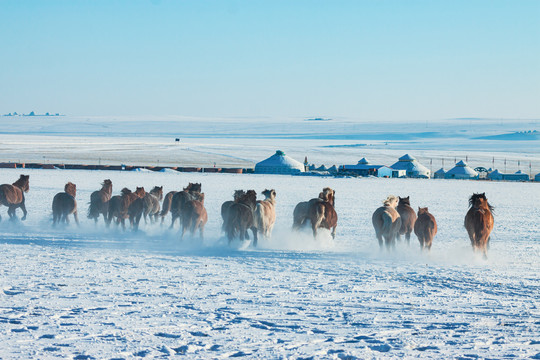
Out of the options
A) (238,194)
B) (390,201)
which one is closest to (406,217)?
(390,201)

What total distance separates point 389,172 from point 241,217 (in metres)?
55.5

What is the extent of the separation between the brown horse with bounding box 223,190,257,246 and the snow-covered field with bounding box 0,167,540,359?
31 cm

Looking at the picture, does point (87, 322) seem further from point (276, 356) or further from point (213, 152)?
point (213, 152)

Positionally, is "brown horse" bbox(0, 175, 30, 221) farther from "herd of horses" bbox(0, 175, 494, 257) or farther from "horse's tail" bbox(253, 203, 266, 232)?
"horse's tail" bbox(253, 203, 266, 232)

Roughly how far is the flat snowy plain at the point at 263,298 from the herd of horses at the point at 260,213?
343 millimetres

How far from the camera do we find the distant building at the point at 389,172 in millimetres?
65500

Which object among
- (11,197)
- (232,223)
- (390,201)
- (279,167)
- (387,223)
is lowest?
(232,223)

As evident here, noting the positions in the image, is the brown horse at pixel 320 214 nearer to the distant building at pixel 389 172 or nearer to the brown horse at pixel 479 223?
the brown horse at pixel 479 223

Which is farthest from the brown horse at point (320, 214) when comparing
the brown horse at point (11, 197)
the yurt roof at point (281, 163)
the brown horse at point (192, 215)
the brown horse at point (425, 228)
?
the yurt roof at point (281, 163)

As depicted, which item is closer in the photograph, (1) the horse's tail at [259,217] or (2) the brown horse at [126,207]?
(1) the horse's tail at [259,217]

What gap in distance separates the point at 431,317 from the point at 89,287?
4078 mm

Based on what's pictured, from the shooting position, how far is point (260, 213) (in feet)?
44.0

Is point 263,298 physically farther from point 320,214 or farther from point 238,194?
point 238,194

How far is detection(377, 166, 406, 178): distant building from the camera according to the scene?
6550 cm
